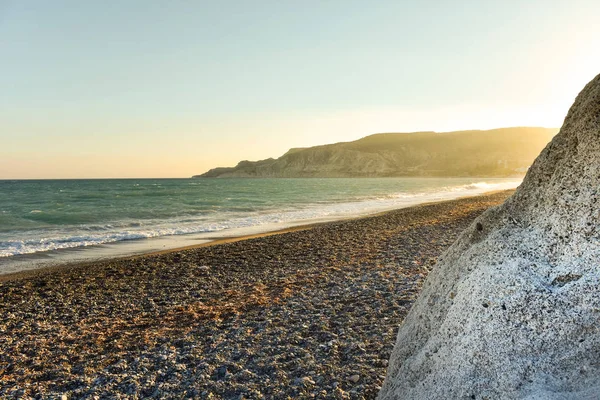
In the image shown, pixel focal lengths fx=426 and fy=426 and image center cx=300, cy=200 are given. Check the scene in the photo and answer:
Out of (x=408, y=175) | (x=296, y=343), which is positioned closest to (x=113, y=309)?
(x=296, y=343)

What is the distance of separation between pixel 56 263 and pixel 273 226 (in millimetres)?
12817

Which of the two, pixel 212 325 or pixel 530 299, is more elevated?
pixel 530 299

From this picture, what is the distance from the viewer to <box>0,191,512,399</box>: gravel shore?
5691 mm

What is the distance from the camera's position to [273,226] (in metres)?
26.1

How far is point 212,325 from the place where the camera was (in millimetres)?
7836

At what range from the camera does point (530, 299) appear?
2602mm

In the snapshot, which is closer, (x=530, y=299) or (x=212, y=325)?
(x=530, y=299)

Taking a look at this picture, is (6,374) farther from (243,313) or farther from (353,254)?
(353,254)

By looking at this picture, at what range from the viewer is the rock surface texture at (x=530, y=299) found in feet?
7.91

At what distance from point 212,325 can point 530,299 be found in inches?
247

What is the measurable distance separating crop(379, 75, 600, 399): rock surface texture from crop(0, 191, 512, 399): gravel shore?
2.66m

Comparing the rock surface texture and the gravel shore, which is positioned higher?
the rock surface texture

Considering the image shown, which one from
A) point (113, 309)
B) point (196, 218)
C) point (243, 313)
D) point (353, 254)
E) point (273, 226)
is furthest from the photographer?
point (196, 218)

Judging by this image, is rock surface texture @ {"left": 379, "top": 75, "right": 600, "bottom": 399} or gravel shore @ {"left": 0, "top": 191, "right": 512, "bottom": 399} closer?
rock surface texture @ {"left": 379, "top": 75, "right": 600, "bottom": 399}
